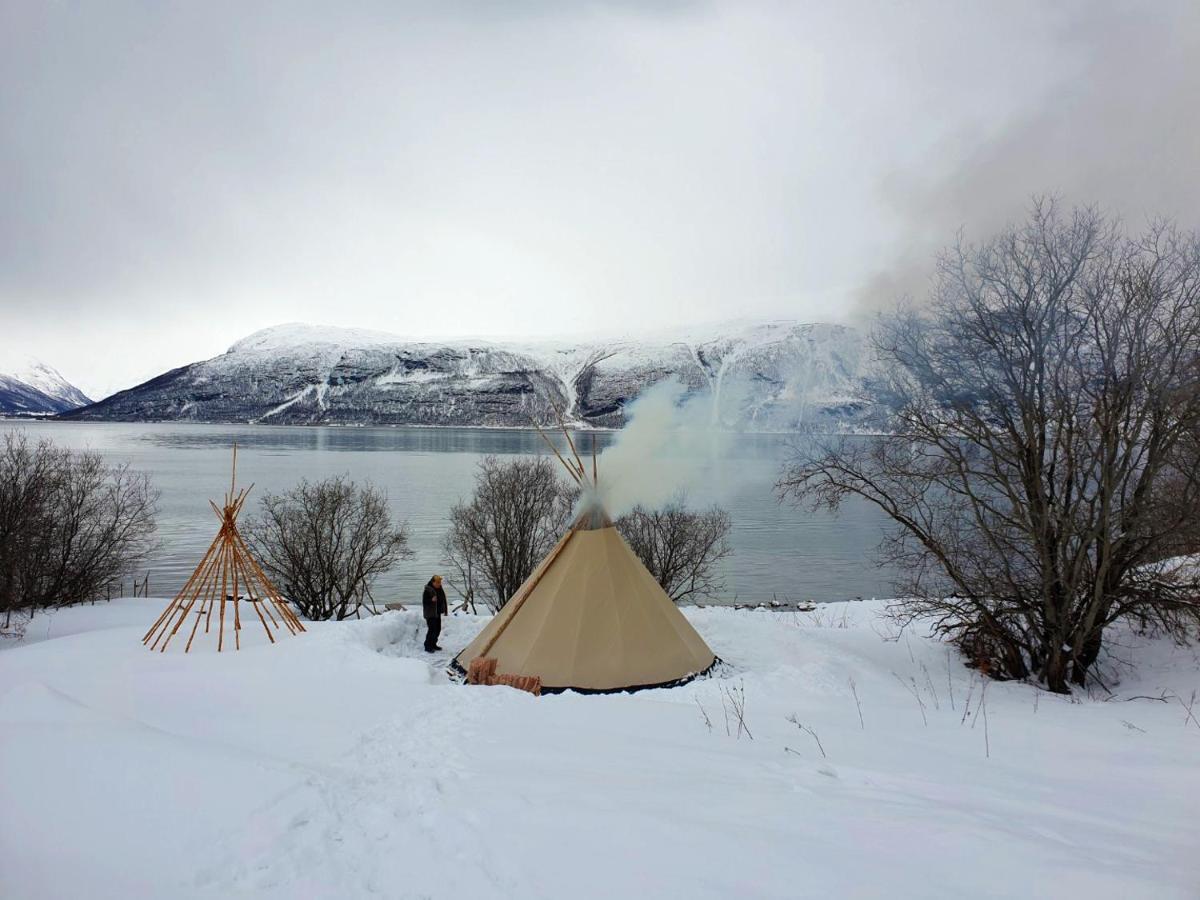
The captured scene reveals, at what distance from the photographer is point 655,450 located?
11.0 metres

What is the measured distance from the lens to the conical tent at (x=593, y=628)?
909 centimetres

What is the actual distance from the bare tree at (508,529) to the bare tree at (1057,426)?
46.4 ft

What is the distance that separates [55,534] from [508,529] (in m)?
15.3

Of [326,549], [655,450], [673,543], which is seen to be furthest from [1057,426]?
[326,549]

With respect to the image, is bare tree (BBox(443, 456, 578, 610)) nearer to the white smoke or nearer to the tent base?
the white smoke

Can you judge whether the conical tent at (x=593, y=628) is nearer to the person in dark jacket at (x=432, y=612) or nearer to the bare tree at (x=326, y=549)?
the person in dark jacket at (x=432, y=612)

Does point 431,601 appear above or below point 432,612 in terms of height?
above

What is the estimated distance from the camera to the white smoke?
425 inches

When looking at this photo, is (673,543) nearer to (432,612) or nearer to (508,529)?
(508,529)

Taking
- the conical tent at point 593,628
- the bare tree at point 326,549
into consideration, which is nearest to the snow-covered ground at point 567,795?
the conical tent at point 593,628

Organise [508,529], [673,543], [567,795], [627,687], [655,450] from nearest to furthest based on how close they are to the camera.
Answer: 1. [567,795]
2. [627,687]
3. [655,450]
4. [673,543]
5. [508,529]

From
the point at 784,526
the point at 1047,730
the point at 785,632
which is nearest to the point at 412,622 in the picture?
the point at 785,632

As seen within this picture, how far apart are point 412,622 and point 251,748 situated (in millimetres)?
7438

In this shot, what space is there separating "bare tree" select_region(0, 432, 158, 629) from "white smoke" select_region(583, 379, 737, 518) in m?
18.5
